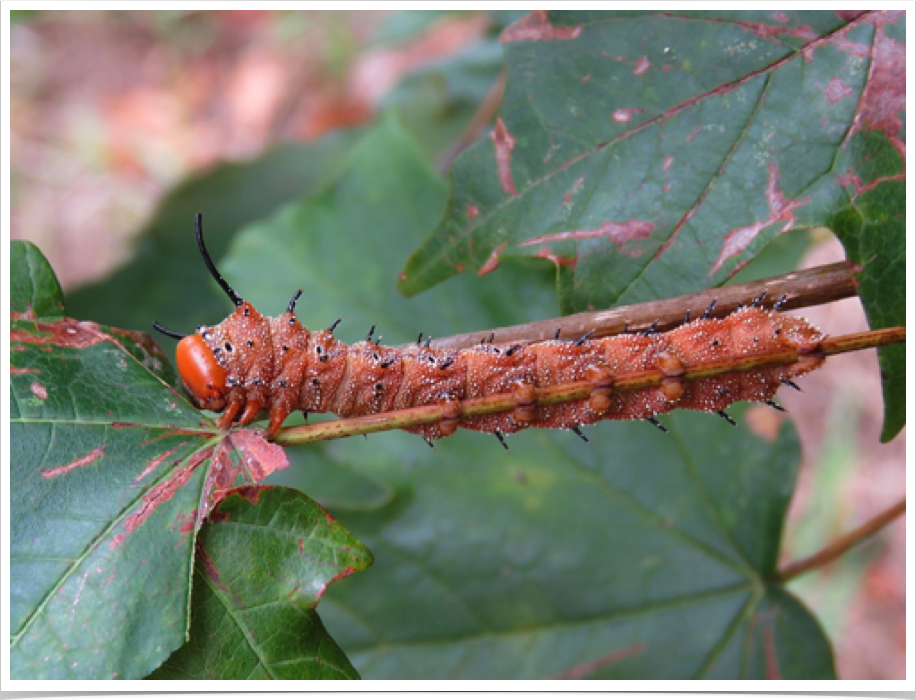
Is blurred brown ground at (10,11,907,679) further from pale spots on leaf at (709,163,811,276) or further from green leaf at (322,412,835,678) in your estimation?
pale spots on leaf at (709,163,811,276)

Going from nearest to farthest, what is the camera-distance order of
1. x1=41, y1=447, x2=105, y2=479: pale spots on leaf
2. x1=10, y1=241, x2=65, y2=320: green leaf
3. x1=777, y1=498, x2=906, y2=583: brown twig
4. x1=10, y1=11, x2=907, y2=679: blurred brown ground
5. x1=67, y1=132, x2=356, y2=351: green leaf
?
x1=41, y1=447, x2=105, y2=479: pale spots on leaf, x1=10, y1=241, x2=65, y2=320: green leaf, x1=777, y1=498, x2=906, y2=583: brown twig, x1=67, y1=132, x2=356, y2=351: green leaf, x1=10, y1=11, x2=907, y2=679: blurred brown ground

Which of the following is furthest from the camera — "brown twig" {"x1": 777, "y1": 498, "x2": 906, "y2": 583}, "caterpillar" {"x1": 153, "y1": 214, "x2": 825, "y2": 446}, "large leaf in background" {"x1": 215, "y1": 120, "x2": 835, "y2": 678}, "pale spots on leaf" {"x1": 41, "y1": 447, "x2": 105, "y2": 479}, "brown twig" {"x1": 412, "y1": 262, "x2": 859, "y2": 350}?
"large leaf in background" {"x1": 215, "y1": 120, "x2": 835, "y2": 678}

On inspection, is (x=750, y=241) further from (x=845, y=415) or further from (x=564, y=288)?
(x=845, y=415)

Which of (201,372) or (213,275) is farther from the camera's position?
(213,275)

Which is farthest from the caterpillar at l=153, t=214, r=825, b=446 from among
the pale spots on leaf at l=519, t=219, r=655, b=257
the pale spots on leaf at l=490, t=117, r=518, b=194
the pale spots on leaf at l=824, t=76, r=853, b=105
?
the pale spots on leaf at l=824, t=76, r=853, b=105

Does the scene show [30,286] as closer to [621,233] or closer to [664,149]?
[621,233]

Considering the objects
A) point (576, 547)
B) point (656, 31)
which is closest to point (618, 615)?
point (576, 547)

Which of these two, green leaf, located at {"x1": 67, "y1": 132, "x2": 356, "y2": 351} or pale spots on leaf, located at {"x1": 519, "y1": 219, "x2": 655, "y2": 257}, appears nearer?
pale spots on leaf, located at {"x1": 519, "y1": 219, "x2": 655, "y2": 257}

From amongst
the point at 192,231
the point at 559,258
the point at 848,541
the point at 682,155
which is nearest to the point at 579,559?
the point at 848,541
